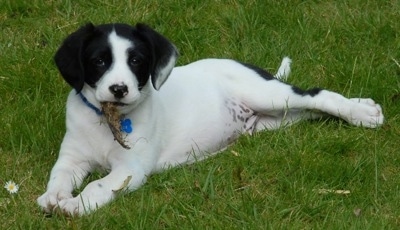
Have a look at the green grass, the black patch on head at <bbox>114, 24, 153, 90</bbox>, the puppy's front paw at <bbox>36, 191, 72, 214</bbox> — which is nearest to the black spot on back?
the green grass

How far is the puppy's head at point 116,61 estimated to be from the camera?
17.5ft

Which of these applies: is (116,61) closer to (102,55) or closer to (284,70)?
(102,55)

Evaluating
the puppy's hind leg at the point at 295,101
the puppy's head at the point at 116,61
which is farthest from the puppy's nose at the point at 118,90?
the puppy's hind leg at the point at 295,101

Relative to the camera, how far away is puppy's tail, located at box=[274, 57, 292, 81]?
22.5 feet

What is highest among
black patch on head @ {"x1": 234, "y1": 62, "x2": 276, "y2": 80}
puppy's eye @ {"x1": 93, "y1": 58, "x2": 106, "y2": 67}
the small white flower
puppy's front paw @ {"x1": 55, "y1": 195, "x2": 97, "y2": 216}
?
puppy's eye @ {"x1": 93, "y1": 58, "x2": 106, "y2": 67}

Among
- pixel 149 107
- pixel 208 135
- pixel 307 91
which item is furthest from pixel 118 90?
pixel 307 91

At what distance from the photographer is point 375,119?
6285 mm

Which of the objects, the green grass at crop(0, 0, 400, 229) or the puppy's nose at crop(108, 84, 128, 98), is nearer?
the green grass at crop(0, 0, 400, 229)

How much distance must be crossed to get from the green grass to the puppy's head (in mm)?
555

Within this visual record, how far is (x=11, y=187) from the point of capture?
5.49 metres

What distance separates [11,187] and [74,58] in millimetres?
784

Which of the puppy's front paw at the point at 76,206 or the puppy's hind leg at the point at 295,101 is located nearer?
the puppy's front paw at the point at 76,206

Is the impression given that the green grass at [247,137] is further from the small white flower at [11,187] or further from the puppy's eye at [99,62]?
the puppy's eye at [99,62]

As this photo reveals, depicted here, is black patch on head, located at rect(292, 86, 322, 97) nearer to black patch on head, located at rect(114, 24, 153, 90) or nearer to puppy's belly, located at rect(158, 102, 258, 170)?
puppy's belly, located at rect(158, 102, 258, 170)
